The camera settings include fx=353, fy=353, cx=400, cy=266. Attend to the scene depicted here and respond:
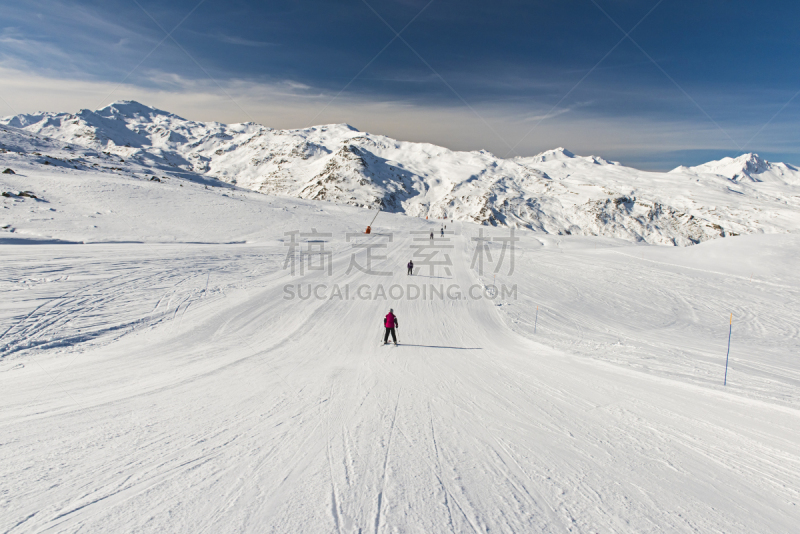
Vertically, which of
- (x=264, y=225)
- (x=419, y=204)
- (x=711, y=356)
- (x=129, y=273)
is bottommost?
(x=711, y=356)

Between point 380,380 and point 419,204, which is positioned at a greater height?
point 419,204

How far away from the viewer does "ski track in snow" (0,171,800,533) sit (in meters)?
4.00

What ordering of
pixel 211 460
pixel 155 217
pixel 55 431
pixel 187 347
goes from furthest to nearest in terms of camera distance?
1. pixel 155 217
2. pixel 187 347
3. pixel 55 431
4. pixel 211 460

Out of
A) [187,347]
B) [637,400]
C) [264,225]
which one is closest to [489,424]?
[637,400]

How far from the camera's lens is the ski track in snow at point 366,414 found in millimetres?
4004

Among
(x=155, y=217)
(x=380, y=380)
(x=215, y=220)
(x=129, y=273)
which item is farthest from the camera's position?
(x=215, y=220)

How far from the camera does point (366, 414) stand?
20.9 ft

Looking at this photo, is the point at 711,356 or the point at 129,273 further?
the point at 129,273

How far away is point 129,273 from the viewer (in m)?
16.1

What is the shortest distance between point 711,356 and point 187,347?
15.8 m

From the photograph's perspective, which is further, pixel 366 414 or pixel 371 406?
pixel 371 406

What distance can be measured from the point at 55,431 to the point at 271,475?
364cm

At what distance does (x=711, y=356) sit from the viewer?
1102cm

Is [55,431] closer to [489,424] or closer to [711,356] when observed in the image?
[489,424]
